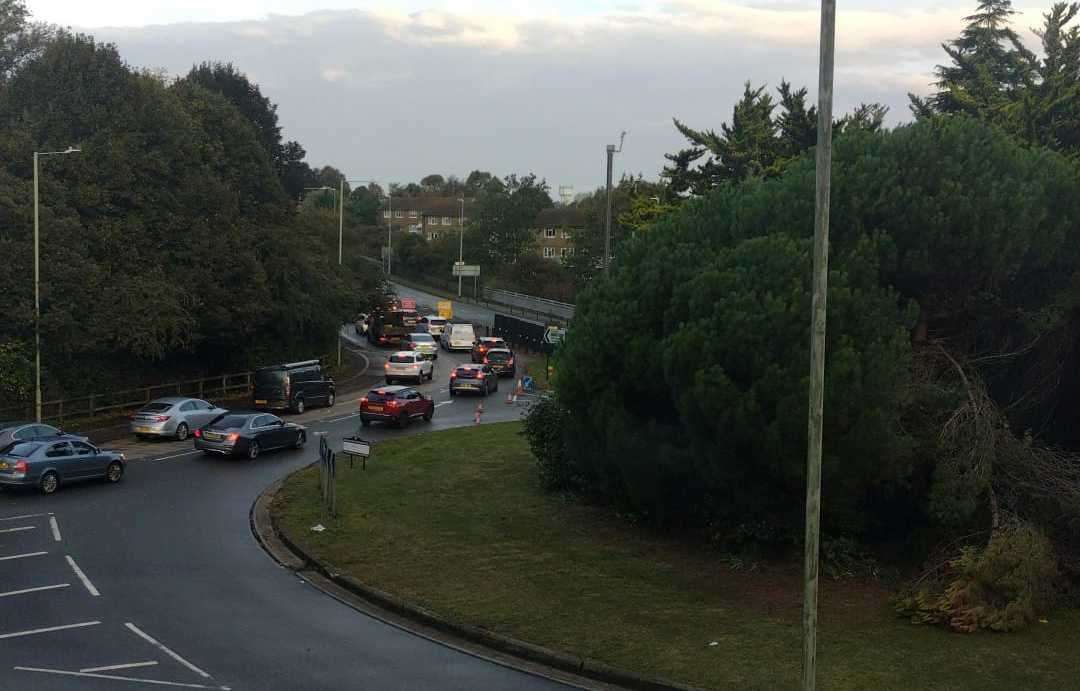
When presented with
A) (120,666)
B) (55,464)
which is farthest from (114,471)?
(120,666)

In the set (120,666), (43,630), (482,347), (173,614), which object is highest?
(120,666)

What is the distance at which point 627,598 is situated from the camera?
16875 mm

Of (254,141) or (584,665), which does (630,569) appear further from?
(254,141)

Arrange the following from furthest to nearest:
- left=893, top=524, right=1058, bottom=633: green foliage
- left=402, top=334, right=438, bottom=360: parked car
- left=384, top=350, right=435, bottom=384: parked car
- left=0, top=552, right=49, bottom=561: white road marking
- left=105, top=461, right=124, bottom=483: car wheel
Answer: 1. left=402, top=334, right=438, bottom=360: parked car
2. left=384, top=350, right=435, bottom=384: parked car
3. left=105, top=461, right=124, bottom=483: car wheel
4. left=0, top=552, right=49, bottom=561: white road marking
5. left=893, top=524, right=1058, bottom=633: green foliage

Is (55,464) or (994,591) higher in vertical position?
(994,591)

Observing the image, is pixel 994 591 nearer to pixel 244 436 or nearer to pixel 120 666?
pixel 120 666

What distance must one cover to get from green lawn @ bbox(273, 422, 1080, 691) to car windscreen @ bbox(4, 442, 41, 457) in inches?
228

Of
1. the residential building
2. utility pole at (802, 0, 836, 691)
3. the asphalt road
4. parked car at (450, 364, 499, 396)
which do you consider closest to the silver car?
the asphalt road

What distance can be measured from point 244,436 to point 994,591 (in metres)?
21.3

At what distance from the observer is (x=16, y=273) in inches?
1342

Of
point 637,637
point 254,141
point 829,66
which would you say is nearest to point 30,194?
point 254,141

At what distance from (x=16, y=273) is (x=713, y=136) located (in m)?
28.4

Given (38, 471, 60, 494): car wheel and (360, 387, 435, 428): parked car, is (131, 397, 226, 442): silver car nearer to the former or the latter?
(360, 387, 435, 428): parked car

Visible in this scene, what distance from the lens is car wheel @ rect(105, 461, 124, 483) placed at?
26.5 m
